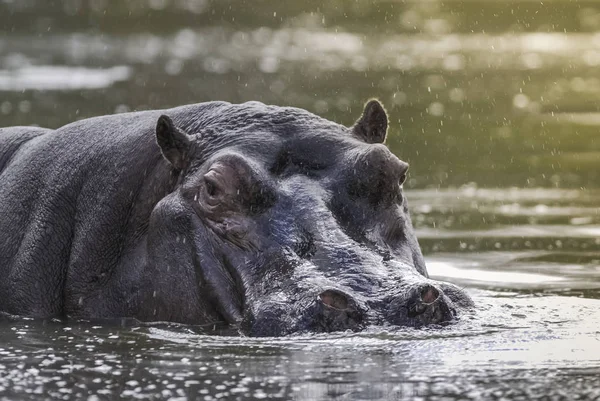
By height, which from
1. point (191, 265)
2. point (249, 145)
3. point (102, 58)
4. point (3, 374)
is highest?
point (102, 58)

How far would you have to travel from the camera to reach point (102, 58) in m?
21.9

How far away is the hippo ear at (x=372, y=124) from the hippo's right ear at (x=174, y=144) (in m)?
0.86

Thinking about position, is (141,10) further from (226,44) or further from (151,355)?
(151,355)

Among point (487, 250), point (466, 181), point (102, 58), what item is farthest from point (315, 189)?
point (102, 58)

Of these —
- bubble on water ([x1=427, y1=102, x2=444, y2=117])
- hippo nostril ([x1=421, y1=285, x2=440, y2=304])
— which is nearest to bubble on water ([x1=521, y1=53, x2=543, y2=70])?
bubble on water ([x1=427, y1=102, x2=444, y2=117])

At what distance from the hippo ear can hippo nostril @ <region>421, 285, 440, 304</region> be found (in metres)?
1.51

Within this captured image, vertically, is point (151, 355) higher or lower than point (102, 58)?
lower

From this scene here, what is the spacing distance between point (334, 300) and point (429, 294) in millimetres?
405

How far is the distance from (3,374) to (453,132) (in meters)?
10.5

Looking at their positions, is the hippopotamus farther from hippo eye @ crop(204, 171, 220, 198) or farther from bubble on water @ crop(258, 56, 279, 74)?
bubble on water @ crop(258, 56, 279, 74)

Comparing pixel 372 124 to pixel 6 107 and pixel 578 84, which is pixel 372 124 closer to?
pixel 6 107

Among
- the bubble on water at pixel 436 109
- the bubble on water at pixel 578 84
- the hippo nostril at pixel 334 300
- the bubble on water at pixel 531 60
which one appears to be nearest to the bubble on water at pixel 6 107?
the bubble on water at pixel 436 109

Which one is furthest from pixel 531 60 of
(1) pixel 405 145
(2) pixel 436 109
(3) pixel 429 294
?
(3) pixel 429 294

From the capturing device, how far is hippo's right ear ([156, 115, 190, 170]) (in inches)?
295
